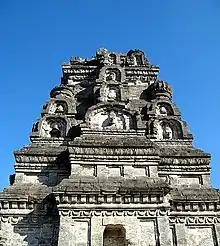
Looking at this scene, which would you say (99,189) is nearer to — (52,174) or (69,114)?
(52,174)

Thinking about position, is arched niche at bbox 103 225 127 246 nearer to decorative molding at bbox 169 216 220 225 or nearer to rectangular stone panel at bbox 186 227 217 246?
decorative molding at bbox 169 216 220 225

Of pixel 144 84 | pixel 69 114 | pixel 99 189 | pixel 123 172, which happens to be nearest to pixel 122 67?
pixel 144 84

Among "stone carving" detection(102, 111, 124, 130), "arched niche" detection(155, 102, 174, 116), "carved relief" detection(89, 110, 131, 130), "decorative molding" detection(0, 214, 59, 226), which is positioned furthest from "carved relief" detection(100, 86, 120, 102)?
"decorative molding" detection(0, 214, 59, 226)

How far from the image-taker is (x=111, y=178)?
43.9 ft

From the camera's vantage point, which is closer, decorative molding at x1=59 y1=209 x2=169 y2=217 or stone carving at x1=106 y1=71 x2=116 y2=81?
decorative molding at x1=59 y1=209 x2=169 y2=217

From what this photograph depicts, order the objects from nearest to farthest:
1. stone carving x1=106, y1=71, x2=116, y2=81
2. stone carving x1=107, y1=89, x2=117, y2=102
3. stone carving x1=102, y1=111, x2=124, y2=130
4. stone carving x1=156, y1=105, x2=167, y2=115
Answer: stone carving x1=102, y1=111, x2=124, y2=130 → stone carving x1=156, y1=105, x2=167, y2=115 → stone carving x1=107, y1=89, x2=117, y2=102 → stone carving x1=106, y1=71, x2=116, y2=81

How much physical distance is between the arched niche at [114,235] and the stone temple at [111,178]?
33 mm

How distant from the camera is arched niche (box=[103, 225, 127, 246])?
11.9 m

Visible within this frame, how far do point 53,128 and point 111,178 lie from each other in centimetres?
443

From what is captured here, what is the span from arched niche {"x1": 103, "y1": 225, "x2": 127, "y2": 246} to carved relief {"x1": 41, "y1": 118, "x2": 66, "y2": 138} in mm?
5429

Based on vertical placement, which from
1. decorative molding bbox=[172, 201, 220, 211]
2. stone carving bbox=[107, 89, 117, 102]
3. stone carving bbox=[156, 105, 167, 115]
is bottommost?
decorative molding bbox=[172, 201, 220, 211]

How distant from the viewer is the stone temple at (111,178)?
11984 millimetres

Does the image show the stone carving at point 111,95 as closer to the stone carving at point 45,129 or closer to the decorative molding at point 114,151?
the stone carving at point 45,129

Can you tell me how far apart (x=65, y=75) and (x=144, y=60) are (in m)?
4.83
